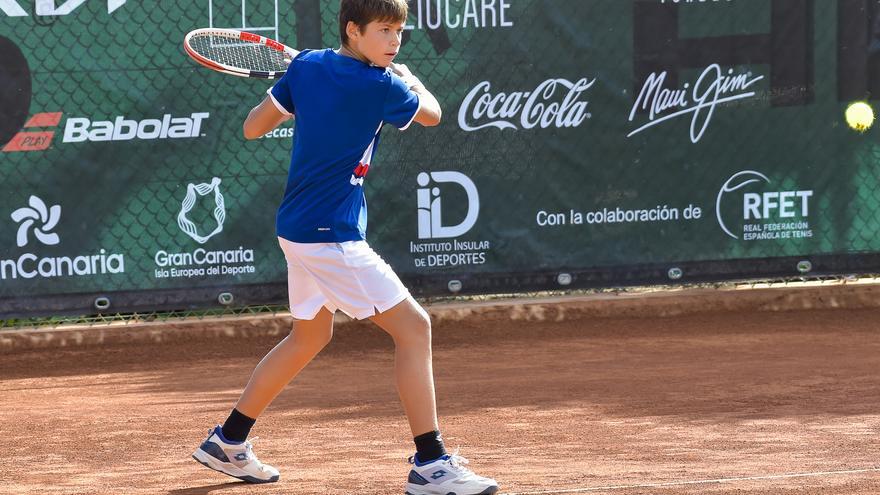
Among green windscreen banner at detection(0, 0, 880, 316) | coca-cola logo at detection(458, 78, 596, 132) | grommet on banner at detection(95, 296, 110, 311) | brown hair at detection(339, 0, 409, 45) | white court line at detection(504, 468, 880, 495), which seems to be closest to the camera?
brown hair at detection(339, 0, 409, 45)

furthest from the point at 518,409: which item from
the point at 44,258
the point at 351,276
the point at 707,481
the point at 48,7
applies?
the point at 48,7

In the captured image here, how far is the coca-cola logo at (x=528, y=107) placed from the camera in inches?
274

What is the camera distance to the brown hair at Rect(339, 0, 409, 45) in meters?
3.90

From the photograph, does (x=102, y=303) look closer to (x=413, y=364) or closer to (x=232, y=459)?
(x=232, y=459)

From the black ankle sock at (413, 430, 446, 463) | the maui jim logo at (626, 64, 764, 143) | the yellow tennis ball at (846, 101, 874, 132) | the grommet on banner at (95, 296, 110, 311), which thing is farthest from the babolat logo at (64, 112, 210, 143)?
the yellow tennis ball at (846, 101, 874, 132)

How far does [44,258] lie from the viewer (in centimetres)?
671

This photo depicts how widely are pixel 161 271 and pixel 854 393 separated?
3.57 m

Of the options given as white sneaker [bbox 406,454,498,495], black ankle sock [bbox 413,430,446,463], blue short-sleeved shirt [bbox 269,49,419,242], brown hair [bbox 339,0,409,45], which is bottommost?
white sneaker [bbox 406,454,498,495]

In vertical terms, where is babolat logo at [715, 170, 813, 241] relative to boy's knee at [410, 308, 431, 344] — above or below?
above

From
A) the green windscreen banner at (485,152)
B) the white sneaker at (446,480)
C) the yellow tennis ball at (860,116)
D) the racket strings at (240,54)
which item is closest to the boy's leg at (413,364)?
the white sneaker at (446,480)

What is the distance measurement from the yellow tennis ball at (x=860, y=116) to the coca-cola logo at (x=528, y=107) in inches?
59.7

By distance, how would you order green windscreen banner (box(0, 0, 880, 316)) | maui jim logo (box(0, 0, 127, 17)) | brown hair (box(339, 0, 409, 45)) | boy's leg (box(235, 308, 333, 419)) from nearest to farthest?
brown hair (box(339, 0, 409, 45)), boy's leg (box(235, 308, 333, 419)), maui jim logo (box(0, 0, 127, 17)), green windscreen banner (box(0, 0, 880, 316))

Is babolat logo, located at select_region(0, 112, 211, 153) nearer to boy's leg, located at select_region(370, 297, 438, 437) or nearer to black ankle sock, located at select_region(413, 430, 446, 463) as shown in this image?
boy's leg, located at select_region(370, 297, 438, 437)

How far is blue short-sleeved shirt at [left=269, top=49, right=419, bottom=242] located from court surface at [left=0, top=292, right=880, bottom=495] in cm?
91
